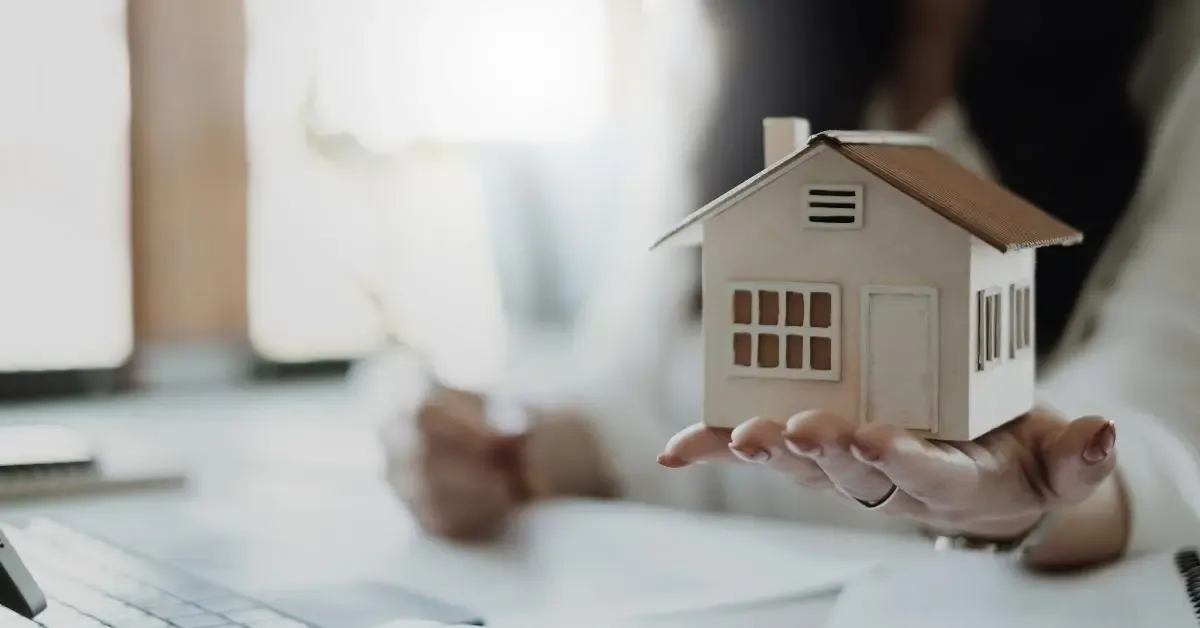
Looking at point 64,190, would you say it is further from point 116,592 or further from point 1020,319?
point 1020,319

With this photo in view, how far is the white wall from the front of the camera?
0.96 meters

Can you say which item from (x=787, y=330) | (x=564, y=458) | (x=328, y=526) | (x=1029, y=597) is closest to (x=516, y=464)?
(x=564, y=458)

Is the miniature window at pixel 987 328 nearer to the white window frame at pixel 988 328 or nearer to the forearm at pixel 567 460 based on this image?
the white window frame at pixel 988 328

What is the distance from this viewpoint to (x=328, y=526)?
0.98 meters

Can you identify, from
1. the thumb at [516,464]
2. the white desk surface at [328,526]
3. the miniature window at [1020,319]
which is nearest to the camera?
the miniature window at [1020,319]

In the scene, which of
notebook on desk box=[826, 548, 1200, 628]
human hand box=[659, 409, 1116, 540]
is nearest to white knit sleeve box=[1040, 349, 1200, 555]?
notebook on desk box=[826, 548, 1200, 628]

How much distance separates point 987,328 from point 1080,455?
2.3 inches

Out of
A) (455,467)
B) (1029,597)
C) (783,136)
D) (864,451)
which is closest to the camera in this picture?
(864,451)

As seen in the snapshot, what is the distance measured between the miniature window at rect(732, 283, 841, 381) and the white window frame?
0.05 m

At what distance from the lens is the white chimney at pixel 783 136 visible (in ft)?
1.68

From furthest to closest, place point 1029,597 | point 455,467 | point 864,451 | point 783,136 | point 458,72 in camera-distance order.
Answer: point 458,72 < point 455,467 < point 1029,597 < point 783,136 < point 864,451

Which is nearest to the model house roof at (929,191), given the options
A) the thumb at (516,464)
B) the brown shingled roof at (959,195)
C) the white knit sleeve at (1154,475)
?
the brown shingled roof at (959,195)

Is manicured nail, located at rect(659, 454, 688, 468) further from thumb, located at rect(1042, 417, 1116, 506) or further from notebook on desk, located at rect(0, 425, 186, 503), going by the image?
notebook on desk, located at rect(0, 425, 186, 503)

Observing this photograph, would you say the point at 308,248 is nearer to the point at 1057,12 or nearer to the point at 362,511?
the point at 362,511
